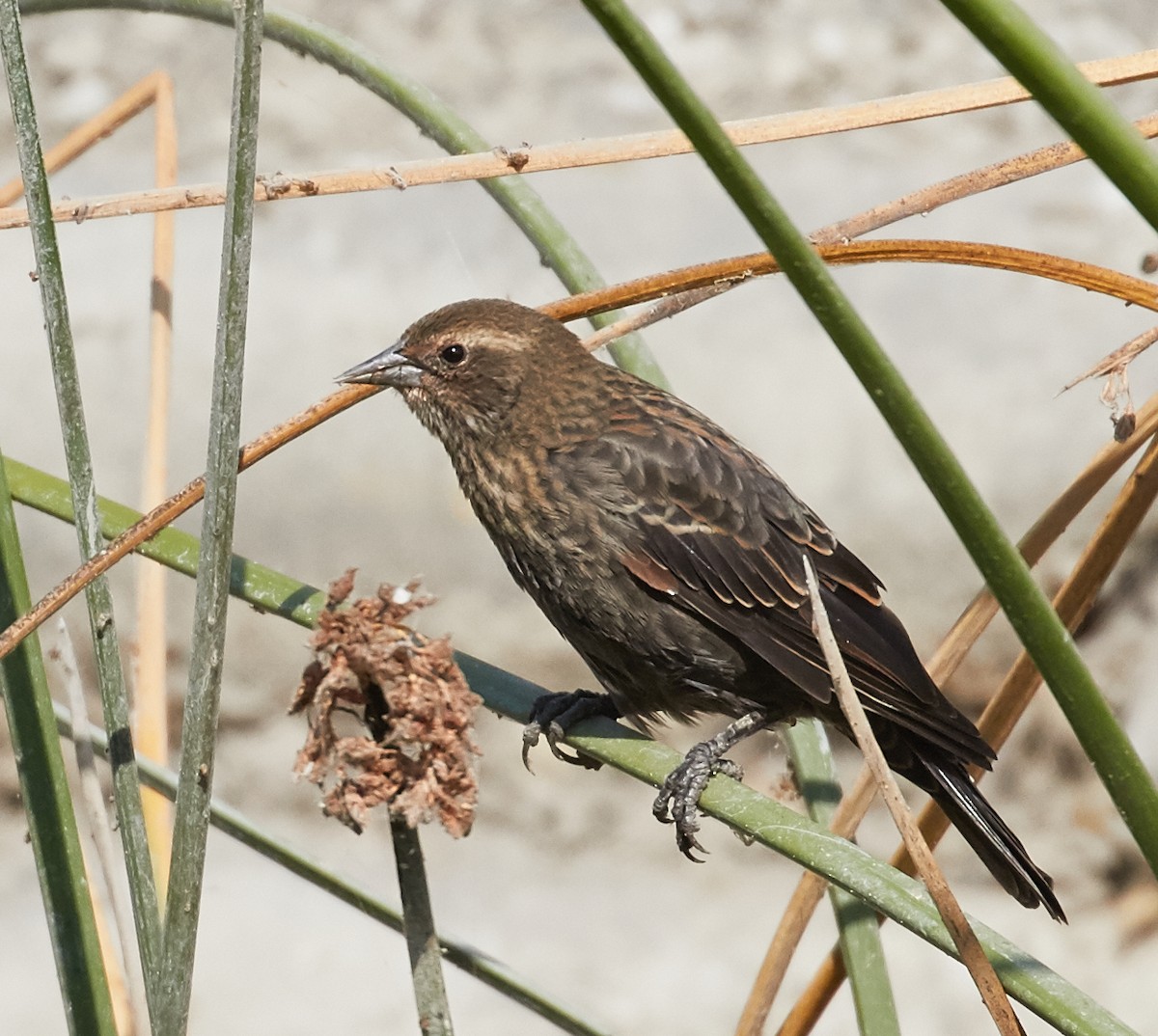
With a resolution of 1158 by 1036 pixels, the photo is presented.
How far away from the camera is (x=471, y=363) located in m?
2.71

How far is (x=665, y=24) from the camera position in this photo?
566 centimetres

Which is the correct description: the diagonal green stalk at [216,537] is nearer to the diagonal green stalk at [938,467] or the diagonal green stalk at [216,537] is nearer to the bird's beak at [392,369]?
the diagonal green stalk at [938,467]

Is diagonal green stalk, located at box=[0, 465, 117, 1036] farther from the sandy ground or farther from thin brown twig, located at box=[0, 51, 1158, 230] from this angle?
the sandy ground

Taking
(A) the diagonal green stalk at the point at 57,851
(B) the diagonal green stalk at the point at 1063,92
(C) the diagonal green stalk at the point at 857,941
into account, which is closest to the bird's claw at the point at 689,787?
(C) the diagonal green stalk at the point at 857,941

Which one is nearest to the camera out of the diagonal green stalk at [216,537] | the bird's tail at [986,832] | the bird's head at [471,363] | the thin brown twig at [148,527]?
the diagonal green stalk at [216,537]

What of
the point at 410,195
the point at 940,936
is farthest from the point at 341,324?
the point at 940,936

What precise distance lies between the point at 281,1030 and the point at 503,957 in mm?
634

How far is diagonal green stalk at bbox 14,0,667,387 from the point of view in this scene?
2.06 metres

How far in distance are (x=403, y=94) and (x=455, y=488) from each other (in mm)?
2690

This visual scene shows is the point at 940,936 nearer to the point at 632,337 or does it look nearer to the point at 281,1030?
the point at 632,337

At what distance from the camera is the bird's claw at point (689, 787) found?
2428mm

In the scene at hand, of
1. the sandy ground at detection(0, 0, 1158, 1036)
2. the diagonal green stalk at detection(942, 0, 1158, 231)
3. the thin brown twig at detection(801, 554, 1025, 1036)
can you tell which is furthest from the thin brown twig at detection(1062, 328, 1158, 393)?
the sandy ground at detection(0, 0, 1158, 1036)

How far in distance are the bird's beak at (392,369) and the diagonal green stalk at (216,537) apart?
1.29 metres

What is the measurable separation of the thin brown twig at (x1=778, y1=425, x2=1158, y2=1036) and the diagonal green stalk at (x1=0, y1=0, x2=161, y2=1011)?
36.8 inches
